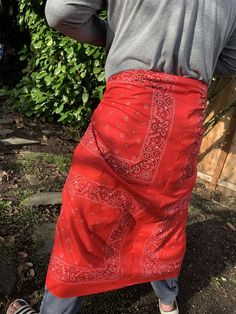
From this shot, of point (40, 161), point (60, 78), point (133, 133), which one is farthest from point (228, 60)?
point (60, 78)

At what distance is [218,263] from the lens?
3.12m

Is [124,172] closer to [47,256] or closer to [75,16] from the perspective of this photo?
[75,16]

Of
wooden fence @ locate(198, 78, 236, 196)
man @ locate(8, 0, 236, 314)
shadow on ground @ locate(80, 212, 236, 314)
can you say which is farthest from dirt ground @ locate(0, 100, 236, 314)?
man @ locate(8, 0, 236, 314)

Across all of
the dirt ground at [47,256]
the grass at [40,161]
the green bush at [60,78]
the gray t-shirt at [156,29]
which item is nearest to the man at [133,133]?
the gray t-shirt at [156,29]

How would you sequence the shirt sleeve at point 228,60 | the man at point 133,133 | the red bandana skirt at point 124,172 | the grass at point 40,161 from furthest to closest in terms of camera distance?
the grass at point 40,161 < the shirt sleeve at point 228,60 < the red bandana skirt at point 124,172 < the man at point 133,133

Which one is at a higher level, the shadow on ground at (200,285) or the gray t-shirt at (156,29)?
the gray t-shirt at (156,29)

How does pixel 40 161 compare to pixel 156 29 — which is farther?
pixel 40 161

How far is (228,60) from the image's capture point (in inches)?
75.5

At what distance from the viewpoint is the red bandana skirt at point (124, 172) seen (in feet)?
5.60

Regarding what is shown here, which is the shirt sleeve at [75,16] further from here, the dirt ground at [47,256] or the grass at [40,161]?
the grass at [40,161]

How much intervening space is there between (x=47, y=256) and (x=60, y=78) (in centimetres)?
235

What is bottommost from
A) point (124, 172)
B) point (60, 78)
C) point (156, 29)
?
point (60, 78)

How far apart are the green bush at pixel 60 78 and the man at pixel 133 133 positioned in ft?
8.20

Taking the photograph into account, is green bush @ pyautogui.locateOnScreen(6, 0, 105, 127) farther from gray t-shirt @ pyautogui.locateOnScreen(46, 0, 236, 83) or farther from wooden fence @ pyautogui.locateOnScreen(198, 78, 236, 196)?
gray t-shirt @ pyautogui.locateOnScreen(46, 0, 236, 83)
